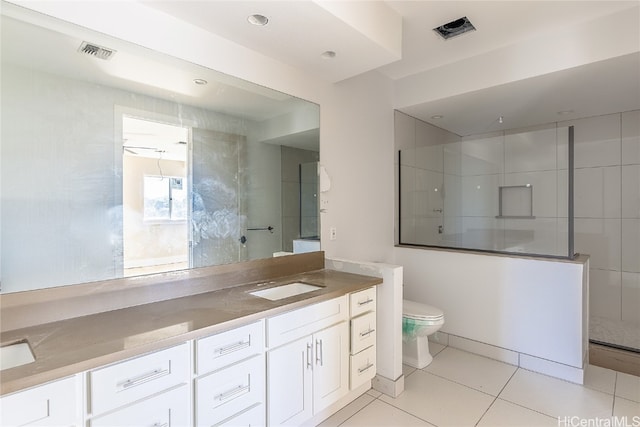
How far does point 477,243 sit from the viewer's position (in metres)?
3.09

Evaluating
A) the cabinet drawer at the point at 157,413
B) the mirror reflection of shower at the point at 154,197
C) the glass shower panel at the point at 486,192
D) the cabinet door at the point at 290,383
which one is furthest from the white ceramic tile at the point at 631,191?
the cabinet drawer at the point at 157,413

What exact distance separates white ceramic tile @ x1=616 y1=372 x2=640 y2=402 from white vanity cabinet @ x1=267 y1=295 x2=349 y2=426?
1.94m

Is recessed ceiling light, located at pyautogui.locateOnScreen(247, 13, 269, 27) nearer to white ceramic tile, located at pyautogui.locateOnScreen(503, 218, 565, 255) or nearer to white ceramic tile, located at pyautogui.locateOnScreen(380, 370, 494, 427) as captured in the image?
white ceramic tile, located at pyautogui.locateOnScreen(380, 370, 494, 427)

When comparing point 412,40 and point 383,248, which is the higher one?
point 412,40

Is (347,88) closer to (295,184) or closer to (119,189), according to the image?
(295,184)

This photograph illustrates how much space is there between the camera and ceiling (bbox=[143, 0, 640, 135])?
1706mm

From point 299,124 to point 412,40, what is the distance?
112cm

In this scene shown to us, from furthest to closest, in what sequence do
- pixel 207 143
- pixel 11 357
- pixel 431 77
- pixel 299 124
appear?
pixel 431 77 → pixel 299 124 → pixel 207 143 → pixel 11 357

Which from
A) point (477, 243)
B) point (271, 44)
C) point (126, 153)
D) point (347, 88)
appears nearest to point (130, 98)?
point (126, 153)

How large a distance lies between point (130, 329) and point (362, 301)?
1.29 metres

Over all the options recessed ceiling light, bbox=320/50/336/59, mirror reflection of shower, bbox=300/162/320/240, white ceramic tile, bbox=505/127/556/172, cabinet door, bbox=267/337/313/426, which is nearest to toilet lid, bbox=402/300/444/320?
mirror reflection of shower, bbox=300/162/320/240

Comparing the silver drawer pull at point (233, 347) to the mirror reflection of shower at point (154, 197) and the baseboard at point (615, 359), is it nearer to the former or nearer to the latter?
the mirror reflection of shower at point (154, 197)

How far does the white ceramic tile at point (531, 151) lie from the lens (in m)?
2.88

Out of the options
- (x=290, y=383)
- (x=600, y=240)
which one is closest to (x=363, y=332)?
(x=290, y=383)
